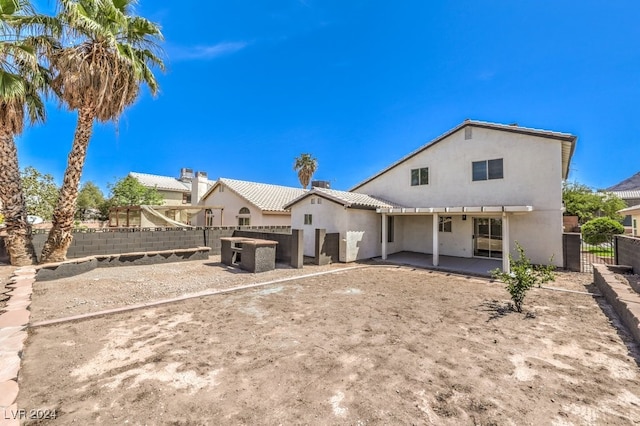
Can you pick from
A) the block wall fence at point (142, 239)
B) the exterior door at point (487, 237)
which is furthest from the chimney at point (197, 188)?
the exterior door at point (487, 237)

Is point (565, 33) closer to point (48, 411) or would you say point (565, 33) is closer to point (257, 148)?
point (48, 411)

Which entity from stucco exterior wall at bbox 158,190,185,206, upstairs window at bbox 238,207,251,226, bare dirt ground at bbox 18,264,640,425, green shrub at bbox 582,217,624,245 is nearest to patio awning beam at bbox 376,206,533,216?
bare dirt ground at bbox 18,264,640,425

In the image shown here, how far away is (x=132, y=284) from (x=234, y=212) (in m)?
13.7

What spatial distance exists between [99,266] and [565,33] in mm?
22496

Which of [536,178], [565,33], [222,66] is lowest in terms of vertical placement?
[536,178]

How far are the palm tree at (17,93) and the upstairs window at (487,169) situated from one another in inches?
698

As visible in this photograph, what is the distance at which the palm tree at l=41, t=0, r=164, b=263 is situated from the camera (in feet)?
27.8

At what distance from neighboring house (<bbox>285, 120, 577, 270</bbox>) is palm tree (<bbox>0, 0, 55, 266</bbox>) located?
10812 millimetres

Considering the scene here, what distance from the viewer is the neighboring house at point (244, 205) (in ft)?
66.0

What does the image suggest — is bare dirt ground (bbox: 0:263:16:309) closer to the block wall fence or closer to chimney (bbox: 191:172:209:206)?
the block wall fence

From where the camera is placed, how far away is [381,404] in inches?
118

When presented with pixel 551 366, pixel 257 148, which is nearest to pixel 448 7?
pixel 551 366

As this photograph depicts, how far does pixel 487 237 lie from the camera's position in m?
13.7

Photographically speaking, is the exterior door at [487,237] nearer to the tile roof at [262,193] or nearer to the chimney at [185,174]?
the tile roof at [262,193]
